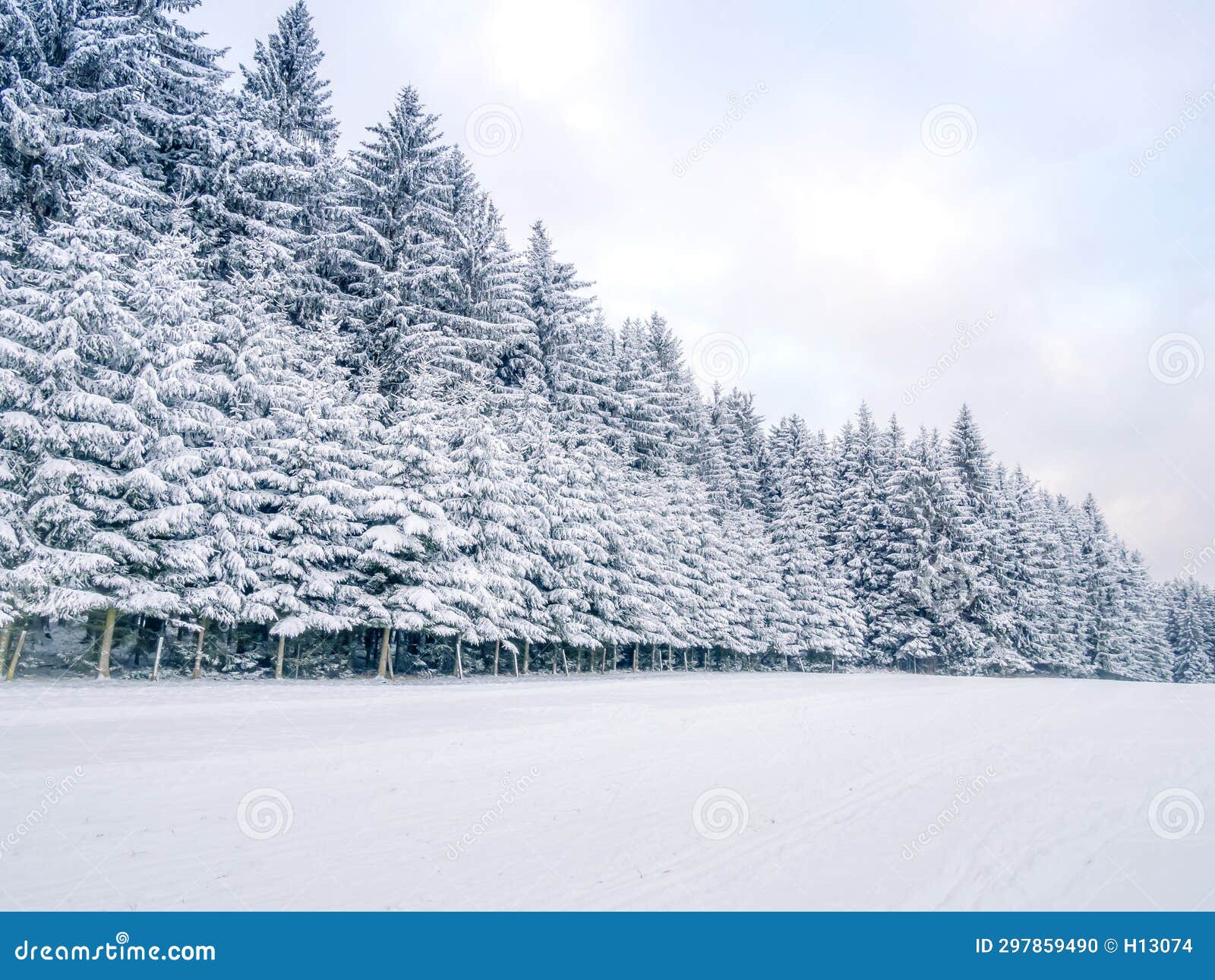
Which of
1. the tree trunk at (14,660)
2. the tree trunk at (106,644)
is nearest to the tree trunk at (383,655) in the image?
the tree trunk at (106,644)

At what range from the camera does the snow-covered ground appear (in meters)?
5.61

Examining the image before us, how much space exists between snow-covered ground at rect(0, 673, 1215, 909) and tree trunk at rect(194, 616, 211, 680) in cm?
494

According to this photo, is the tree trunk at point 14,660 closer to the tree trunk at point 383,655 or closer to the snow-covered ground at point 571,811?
the snow-covered ground at point 571,811

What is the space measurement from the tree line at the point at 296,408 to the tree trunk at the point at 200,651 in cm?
26

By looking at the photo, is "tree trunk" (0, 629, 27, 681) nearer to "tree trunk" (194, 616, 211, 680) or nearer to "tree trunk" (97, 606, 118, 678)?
"tree trunk" (97, 606, 118, 678)

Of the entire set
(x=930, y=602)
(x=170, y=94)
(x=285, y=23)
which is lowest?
(x=930, y=602)

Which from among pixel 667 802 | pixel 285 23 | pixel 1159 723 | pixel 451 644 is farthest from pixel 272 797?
pixel 285 23

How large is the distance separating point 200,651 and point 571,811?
1627 centimetres

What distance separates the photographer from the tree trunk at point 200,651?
20.1 metres

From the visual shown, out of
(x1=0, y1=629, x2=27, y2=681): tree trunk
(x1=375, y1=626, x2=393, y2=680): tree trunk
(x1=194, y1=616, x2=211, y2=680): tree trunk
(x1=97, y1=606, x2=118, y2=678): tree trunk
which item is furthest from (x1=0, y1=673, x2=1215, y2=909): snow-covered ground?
(x1=375, y1=626, x2=393, y2=680): tree trunk

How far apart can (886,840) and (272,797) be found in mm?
6178

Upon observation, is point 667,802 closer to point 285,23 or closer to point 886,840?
point 886,840

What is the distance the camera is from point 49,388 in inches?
716

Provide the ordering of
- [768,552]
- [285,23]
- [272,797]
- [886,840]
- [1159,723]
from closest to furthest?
1. [886,840]
2. [272,797]
3. [1159,723]
4. [285,23]
5. [768,552]
